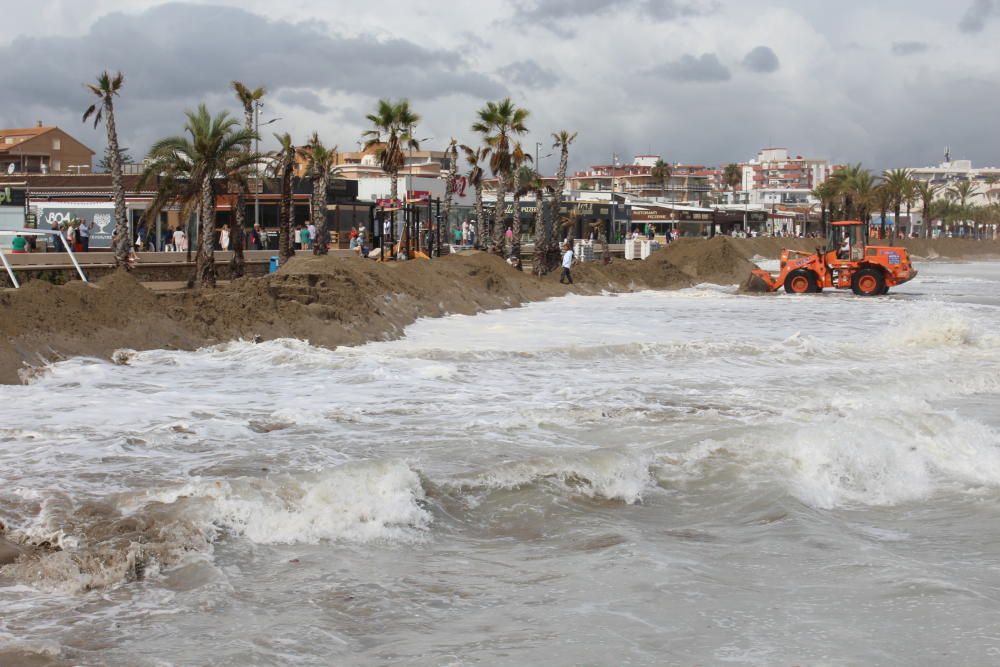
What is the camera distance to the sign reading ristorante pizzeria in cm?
4162

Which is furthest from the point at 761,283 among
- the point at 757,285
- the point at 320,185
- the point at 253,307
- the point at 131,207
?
the point at 131,207

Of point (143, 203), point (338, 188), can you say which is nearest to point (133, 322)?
point (143, 203)

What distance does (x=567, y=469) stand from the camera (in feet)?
29.8

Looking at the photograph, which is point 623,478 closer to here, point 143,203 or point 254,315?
point 254,315

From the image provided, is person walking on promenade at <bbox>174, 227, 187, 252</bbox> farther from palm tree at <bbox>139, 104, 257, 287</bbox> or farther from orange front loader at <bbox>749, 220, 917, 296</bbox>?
orange front loader at <bbox>749, 220, 917, 296</bbox>

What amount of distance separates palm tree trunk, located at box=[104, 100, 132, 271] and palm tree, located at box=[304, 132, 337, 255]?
240 inches

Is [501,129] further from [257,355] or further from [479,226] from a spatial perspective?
[257,355]

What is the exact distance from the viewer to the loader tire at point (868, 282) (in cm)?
3694

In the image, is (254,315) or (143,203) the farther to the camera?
(143,203)

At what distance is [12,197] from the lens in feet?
138

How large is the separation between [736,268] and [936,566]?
45.5 m

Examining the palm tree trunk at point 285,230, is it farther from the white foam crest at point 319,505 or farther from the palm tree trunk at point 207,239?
the white foam crest at point 319,505

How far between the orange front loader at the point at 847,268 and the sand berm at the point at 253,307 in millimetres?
10208

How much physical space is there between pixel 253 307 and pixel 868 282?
24.9m
